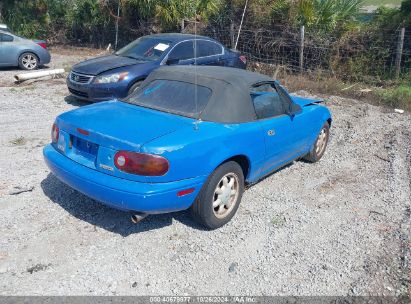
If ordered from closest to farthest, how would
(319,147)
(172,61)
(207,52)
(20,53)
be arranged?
(319,147) < (172,61) < (207,52) < (20,53)

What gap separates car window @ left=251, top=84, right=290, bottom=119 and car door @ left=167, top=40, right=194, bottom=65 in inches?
173

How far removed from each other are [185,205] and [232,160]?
0.77 meters

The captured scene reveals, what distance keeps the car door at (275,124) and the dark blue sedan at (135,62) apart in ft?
13.5

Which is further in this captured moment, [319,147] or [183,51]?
[183,51]

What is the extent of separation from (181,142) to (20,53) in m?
11.4

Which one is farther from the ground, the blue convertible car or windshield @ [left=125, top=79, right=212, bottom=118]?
windshield @ [left=125, top=79, right=212, bottom=118]

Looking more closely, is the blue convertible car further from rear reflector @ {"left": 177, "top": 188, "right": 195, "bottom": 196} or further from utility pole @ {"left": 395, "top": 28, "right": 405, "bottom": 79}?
utility pole @ {"left": 395, "top": 28, "right": 405, "bottom": 79}

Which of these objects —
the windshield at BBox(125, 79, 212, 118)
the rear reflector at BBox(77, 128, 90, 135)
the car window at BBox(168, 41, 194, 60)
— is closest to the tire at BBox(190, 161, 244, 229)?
the windshield at BBox(125, 79, 212, 118)

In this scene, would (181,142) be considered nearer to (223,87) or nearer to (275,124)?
(223,87)

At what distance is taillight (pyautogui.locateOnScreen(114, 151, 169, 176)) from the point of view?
3.70m

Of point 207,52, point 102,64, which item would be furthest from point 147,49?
point 207,52

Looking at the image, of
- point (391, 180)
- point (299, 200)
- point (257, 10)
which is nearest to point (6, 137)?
point (299, 200)

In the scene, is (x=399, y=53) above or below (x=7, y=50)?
above

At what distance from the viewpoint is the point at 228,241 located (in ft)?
13.9
